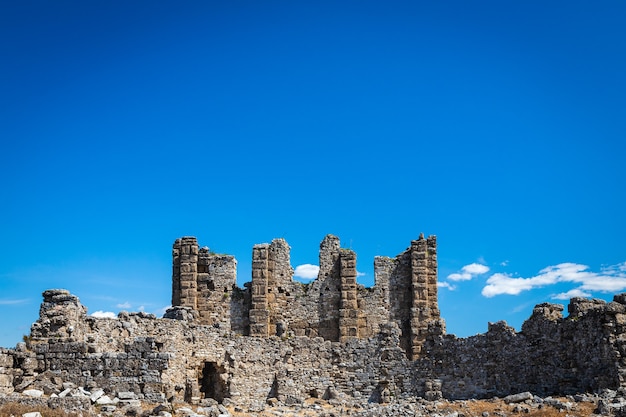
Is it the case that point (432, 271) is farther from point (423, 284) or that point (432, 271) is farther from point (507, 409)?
point (507, 409)

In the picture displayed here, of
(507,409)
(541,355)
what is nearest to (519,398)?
(507,409)

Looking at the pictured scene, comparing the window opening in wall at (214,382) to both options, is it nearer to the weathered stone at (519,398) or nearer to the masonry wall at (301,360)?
the masonry wall at (301,360)

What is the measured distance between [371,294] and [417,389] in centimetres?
705

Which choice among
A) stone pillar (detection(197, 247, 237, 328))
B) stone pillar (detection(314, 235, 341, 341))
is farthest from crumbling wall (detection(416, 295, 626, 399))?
stone pillar (detection(197, 247, 237, 328))

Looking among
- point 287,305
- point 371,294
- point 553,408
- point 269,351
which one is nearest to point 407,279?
point 371,294

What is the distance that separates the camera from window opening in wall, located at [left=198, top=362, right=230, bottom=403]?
97.7 feet

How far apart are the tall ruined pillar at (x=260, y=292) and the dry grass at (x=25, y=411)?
Answer: 1838 cm

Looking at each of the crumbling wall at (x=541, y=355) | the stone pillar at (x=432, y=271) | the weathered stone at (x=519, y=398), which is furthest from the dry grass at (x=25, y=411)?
the stone pillar at (x=432, y=271)

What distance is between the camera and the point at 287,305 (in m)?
38.1

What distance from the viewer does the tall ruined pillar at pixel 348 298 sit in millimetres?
37188

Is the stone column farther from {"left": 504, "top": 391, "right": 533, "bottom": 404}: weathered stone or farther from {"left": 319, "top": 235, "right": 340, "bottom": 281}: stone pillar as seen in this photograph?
{"left": 504, "top": 391, "right": 533, "bottom": 404}: weathered stone

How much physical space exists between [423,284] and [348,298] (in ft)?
11.3

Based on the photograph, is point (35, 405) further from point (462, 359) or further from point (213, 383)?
point (462, 359)

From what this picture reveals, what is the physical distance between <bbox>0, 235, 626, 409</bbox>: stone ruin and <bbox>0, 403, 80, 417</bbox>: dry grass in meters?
2.61
